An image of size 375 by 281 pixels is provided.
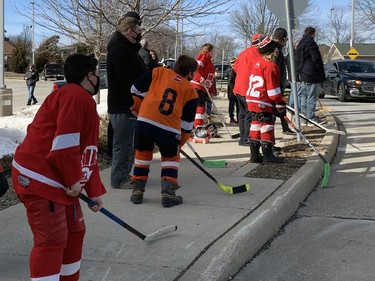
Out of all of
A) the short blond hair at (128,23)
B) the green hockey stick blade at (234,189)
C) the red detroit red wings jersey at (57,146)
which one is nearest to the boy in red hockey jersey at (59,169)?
the red detroit red wings jersey at (57,146)

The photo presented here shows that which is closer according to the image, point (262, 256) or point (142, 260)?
point (142, 260)

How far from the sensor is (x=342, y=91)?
773 inches

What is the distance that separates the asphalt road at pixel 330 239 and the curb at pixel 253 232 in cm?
9

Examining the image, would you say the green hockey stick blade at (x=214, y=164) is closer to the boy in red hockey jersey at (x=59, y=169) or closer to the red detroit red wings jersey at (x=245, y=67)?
the red detroit red wings jersey at (x=245, y=67)

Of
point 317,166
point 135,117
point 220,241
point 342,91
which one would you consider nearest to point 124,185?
point 135,117

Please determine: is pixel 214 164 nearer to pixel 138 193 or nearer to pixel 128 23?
pixel 138 193

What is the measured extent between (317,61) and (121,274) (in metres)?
8.59

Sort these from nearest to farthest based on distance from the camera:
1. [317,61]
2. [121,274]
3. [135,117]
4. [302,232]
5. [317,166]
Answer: [121,274], [302,232], [135,117], [317,166], [317,61]

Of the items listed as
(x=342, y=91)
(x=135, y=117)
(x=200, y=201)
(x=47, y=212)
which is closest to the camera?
(x=47, y=212)

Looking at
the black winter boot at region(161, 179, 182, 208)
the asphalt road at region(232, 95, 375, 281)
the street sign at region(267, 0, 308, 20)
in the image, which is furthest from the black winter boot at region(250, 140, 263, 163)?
the street sign at region(267, 0, 308, 20)

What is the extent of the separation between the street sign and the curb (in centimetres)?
349

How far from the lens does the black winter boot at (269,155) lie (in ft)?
24.2

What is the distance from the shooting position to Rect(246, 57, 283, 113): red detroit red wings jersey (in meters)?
7.11

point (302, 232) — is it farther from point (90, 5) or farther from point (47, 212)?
point (90, 5)
